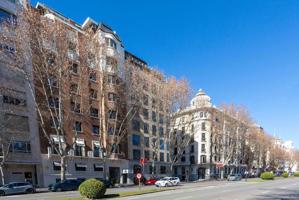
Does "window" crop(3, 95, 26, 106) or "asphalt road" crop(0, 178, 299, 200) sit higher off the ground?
"window" crop(3, 95, 26, 106)

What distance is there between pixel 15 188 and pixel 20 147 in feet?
32.9

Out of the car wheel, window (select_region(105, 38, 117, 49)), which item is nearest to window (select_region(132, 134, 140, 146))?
window (select_region(105, 38, 117, 49))

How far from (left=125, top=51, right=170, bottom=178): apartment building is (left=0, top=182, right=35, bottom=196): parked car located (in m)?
19.0

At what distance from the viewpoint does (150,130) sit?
74125 mm

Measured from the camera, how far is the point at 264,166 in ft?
396

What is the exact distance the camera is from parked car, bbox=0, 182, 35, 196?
3575 cm

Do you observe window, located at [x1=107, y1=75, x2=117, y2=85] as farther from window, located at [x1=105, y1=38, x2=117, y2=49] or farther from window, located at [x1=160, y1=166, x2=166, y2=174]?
window, located at [x1=160, y1=166, x2=166, y2=174]

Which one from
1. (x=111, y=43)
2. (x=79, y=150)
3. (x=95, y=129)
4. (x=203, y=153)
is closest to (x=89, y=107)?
(x=79, y=150)

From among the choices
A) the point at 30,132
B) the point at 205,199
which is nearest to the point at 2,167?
the point at 30,132

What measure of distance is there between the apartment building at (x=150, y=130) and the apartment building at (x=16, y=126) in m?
16.2

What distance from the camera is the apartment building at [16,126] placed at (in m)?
42.7

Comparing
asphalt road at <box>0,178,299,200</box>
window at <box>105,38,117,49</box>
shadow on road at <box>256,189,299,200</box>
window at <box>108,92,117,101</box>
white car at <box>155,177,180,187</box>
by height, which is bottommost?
white car at <box>155,177,180,187</box>

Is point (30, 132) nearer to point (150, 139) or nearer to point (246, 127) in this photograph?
point (150, 139)

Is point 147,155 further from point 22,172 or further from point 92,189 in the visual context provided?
point 92,189
